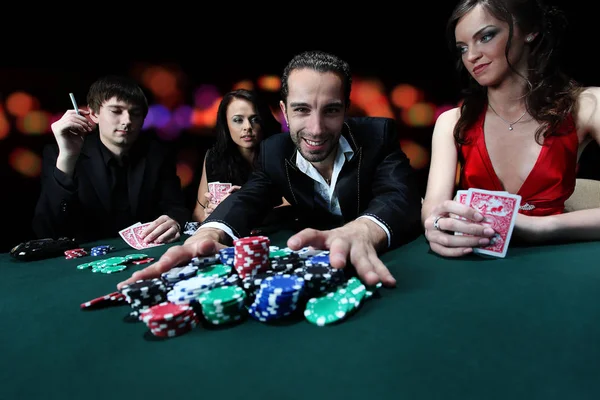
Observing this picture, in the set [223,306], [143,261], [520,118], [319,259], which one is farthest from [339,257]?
[520,118]

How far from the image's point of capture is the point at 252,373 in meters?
0.69

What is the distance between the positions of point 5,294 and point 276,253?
94 cm

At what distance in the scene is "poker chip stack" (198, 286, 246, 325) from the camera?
90cm

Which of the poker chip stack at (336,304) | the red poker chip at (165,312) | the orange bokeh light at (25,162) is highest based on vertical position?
the orange bokeh light at (25,162)

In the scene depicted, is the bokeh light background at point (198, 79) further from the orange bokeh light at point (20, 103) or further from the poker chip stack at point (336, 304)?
the poker chip stack at point (336, 304)

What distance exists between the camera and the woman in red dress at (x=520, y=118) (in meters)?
1.63

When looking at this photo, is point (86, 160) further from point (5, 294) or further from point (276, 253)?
point (276, 253)

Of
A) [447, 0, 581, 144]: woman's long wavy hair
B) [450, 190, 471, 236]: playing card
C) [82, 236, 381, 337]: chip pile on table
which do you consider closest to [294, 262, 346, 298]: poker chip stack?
[82, 236, 381, 337]: chip pile on table

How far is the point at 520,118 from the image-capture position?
71.3 inches

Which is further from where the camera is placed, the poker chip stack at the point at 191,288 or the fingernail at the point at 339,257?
the fingernail at the point at 339,257

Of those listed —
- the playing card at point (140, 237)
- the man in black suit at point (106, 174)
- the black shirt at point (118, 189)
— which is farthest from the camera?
the black shirt at point (118, 189)

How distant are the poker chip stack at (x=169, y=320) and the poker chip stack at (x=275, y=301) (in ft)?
0.51

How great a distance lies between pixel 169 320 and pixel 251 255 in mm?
339

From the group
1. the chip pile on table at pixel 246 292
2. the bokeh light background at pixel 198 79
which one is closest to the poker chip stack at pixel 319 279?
the chip pile on table at pixel 246 292
